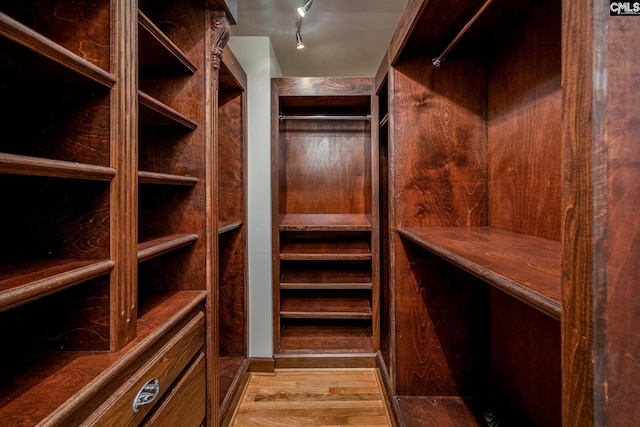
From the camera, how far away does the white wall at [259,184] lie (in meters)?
2.36

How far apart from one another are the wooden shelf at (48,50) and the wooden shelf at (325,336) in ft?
6.90

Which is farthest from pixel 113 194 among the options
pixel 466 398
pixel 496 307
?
pixel 466 398

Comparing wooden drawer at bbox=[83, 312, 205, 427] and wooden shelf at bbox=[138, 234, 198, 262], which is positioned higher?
wooden shelf at bbox=[138, 234, 198, 262]

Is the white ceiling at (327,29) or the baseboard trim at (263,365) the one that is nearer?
the white ceiling at (327,29)

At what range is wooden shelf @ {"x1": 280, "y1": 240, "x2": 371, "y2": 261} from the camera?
2.48 meters

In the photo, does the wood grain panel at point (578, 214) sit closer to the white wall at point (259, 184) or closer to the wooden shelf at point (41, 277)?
the wooden shelf at point (41, 277)

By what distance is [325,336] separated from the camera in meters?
2.65

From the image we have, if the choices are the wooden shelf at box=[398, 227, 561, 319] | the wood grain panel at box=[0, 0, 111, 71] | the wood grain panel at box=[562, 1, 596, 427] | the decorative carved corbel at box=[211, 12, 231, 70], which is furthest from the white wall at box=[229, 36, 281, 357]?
the wood grain panel at box=[562, 1, 596, 427]

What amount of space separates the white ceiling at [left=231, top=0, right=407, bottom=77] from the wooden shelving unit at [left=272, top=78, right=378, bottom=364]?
35cm

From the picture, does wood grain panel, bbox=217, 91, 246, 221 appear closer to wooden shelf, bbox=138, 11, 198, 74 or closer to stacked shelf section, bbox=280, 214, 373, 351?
stacked shelf section, bbox=280, 214, 373, 351

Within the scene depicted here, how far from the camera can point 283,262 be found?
9.30ft

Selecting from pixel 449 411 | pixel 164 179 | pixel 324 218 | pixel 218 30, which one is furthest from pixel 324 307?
pixel 218 30

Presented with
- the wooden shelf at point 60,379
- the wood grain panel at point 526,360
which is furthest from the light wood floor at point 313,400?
the wooden shelf at point 60,379

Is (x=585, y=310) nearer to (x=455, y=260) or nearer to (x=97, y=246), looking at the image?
(x=455, y=260)
